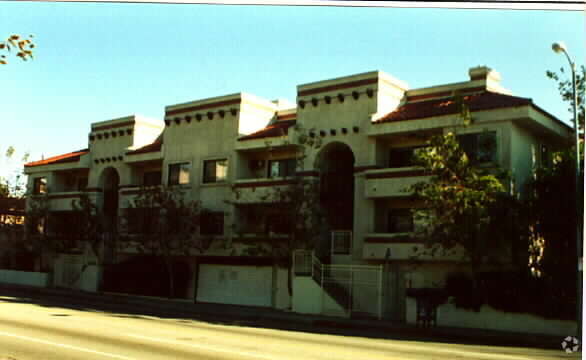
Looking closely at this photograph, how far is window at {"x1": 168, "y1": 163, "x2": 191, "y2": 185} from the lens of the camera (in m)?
33.0

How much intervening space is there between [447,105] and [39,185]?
25.3 metres

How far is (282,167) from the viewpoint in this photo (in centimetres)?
3048

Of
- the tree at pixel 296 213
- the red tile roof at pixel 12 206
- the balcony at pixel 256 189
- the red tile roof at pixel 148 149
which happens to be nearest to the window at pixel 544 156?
the tree at pixel 296 213

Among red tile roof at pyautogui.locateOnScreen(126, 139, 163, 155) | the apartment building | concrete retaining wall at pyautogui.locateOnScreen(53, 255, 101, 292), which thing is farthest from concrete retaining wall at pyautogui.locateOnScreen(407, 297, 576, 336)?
concrete retaining wall at pyautogui.locateOnScreen(53, 255, 101, 292)

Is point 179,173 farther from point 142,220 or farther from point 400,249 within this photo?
point 400,249

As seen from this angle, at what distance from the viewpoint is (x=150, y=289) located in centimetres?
3250

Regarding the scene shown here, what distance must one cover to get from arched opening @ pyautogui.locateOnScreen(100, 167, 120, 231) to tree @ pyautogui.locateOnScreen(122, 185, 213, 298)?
4776 mm

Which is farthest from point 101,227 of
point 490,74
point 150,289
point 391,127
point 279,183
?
point 490,74

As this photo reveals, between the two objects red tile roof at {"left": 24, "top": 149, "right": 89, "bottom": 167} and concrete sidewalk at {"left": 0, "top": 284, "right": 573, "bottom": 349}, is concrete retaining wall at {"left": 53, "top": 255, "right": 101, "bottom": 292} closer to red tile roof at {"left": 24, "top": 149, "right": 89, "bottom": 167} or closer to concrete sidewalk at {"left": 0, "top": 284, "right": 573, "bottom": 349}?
concrete sidewalk at {"left": 0, "top": 284, "right": 573, "bottom": 349}

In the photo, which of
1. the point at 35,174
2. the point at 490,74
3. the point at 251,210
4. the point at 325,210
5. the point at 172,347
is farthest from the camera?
the point at 35,174

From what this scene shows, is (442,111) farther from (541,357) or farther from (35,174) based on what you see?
(35,174)

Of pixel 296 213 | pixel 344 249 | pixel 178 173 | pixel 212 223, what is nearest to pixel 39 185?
pixel 178 173

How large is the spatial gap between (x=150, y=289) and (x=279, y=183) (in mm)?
8906

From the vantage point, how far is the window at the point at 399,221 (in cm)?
2572
